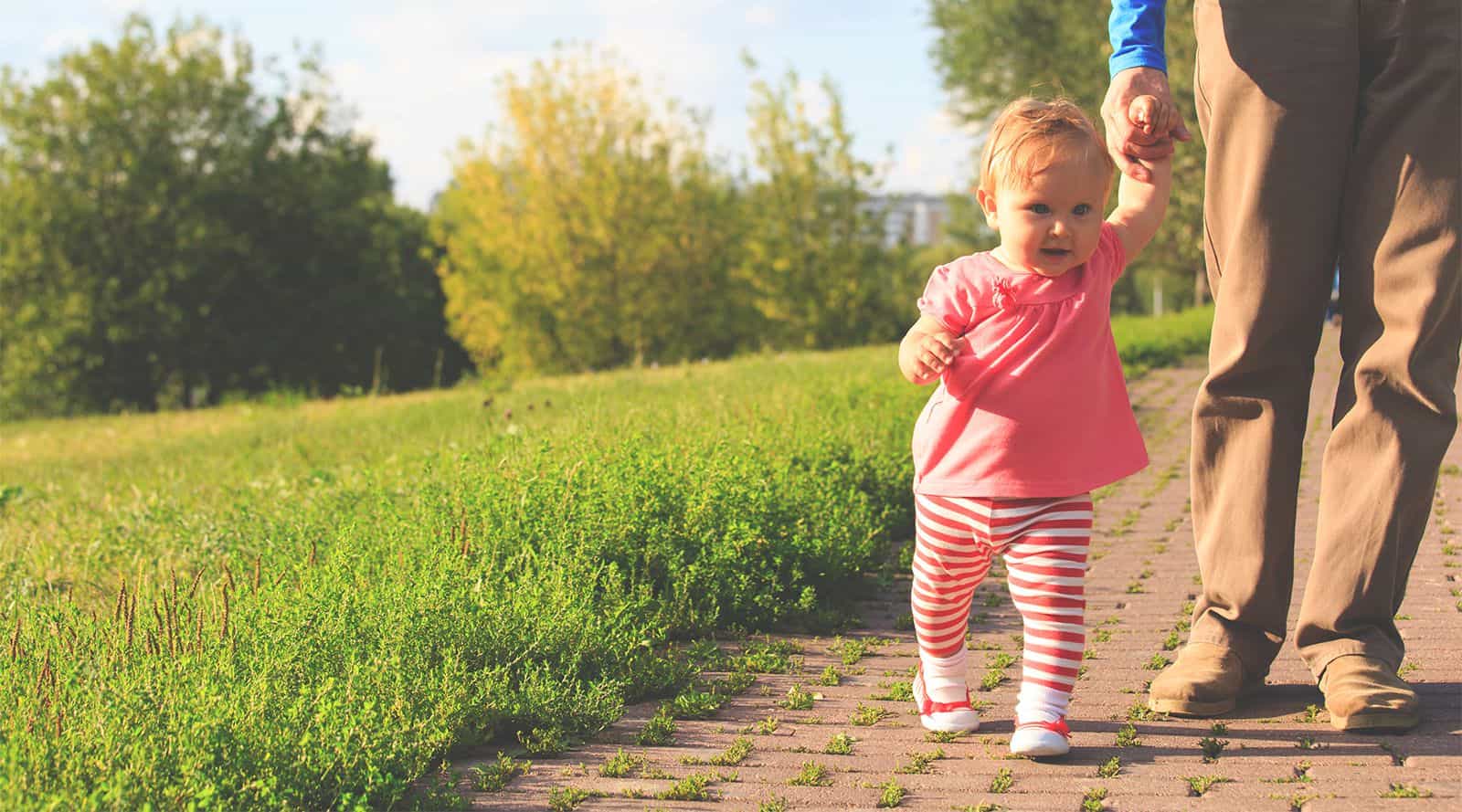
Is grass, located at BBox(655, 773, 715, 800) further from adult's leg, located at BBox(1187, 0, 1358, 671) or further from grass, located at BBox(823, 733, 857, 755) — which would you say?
adult's leg, located at BBox(1187, 0, 1358, 671)

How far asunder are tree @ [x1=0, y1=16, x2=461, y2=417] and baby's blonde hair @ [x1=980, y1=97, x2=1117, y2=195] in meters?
29.2

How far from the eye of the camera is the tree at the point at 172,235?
31328 mm

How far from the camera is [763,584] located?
444 centimetres

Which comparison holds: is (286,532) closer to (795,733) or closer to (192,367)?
(795,733)

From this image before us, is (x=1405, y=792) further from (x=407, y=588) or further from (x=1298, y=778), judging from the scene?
(x=407, y=588)

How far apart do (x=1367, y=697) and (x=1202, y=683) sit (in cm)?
36

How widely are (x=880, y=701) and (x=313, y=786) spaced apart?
1.48 meters

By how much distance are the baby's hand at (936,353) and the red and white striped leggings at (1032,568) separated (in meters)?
0.29

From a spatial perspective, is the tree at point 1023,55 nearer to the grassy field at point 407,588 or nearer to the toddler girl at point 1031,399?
the grassy field at point 407,588

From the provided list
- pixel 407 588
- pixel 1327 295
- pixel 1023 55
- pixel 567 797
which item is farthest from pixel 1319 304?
pixel 1023 55

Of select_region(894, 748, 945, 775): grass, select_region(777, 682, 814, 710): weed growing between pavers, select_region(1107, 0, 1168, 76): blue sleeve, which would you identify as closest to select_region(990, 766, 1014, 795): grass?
select_region(894, 748, 945, 775): grass

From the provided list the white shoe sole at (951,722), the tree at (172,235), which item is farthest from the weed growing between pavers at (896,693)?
the tree at (172,235)

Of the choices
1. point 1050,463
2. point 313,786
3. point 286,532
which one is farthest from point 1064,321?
point 286,532

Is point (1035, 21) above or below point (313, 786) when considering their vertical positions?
above
